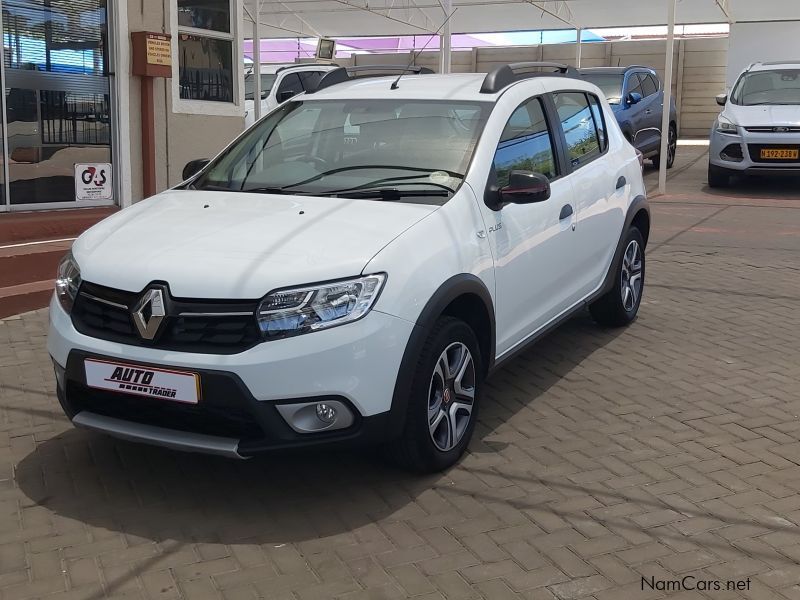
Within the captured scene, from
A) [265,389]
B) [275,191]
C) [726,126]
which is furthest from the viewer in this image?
[726,126]

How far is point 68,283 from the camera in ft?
13.1

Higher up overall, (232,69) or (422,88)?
(232,69)

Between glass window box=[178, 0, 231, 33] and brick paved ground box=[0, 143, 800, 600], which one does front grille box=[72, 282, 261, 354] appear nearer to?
brick paved ground box=[0, 143, 800, 600]

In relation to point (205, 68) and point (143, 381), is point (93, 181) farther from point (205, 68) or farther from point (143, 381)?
point (143, 381)

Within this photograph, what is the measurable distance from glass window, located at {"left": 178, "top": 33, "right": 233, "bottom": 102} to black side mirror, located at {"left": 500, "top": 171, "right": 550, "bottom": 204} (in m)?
5.92

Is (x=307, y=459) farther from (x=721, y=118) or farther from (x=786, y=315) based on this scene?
(x=721, y=118)

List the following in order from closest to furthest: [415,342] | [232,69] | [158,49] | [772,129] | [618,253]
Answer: [415,342], [618,253], [158,49], [232,69], [772,129]

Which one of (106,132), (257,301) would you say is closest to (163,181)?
(106,132)

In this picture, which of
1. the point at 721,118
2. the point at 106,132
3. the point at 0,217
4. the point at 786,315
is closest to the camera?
the point at 786,315

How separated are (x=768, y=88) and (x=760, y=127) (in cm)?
136

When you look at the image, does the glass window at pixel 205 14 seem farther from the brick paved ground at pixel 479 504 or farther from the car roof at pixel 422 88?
the brick paved ground at pixel 479 504

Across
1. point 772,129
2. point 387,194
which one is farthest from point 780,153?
point 387,194

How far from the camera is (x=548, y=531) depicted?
359 centimetres

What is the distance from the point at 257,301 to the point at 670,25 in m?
11.6
